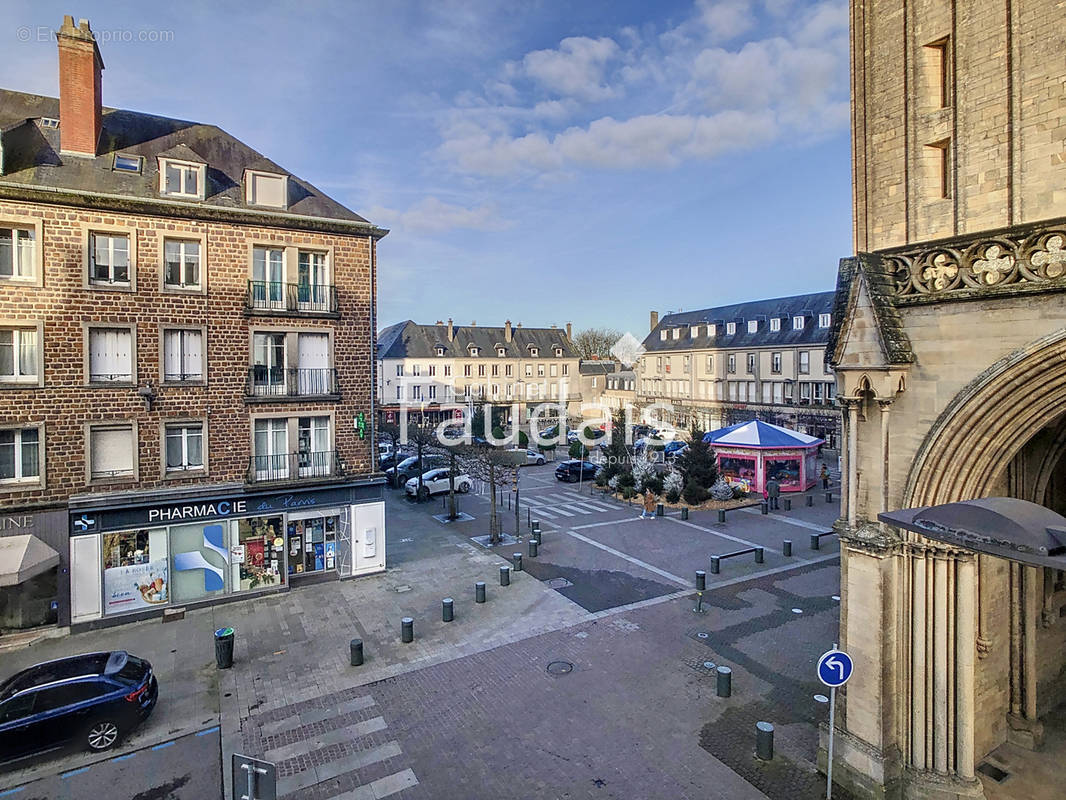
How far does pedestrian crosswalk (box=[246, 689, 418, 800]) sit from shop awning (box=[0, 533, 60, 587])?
7.29 metres

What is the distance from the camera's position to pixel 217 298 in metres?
→ 16.0

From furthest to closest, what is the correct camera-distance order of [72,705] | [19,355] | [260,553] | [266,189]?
[266,189] → [260,553] → [19,355] → [72,705]

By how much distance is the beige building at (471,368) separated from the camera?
55.0 m

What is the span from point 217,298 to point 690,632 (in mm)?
15487

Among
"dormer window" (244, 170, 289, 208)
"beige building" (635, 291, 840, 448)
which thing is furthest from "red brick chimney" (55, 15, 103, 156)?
"beige building" (635, 291, 840, 448)

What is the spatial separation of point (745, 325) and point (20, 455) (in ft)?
168

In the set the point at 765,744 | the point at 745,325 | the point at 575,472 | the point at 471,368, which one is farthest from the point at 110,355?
the point at 745,325

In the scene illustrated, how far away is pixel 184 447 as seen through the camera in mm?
15789

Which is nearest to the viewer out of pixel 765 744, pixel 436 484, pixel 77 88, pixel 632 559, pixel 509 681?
pixel 765 744

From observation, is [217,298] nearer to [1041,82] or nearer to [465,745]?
[465,745]

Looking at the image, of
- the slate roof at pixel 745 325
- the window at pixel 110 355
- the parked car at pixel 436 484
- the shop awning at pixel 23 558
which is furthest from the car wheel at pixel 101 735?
the slate roof at pixel 745 325

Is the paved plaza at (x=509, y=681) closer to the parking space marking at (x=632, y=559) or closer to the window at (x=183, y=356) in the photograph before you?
the parking space marking at (x=632, y=559)

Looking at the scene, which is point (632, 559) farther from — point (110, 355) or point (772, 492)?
point (110, 355)

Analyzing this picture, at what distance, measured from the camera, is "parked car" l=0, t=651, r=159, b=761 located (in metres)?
9.12
